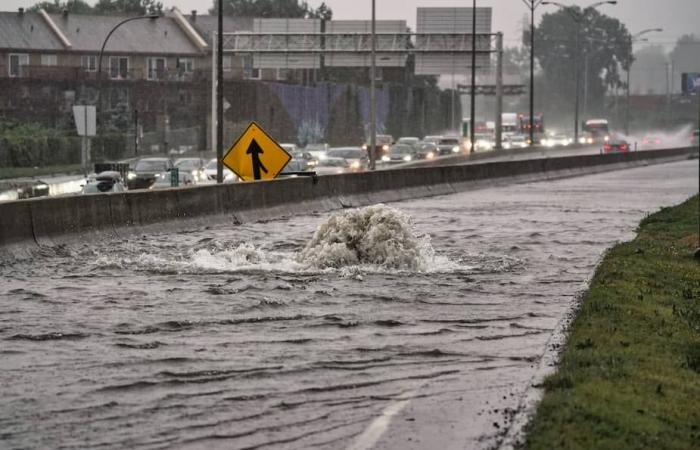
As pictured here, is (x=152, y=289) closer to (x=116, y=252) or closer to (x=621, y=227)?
(x=116, y=252)

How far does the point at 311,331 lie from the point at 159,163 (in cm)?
4656

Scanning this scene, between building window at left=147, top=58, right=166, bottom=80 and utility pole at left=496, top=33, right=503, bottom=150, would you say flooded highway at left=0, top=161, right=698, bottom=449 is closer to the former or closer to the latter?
utility pole at left=496, top=33, right=503, bottom=150

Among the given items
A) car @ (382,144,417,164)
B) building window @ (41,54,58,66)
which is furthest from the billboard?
car @ (382,144,417,164)

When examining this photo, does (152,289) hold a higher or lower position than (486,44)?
lower

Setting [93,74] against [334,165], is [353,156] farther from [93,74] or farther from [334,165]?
[93,74]

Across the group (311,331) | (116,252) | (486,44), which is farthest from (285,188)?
(486,44)

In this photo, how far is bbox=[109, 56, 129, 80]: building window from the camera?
123 m

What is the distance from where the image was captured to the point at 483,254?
23.6 m

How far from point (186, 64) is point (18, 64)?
17.9 meters

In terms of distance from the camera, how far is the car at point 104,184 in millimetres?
46875

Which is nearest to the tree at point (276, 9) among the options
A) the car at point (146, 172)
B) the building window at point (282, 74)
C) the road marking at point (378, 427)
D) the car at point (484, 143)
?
the building window at point (282, 74)

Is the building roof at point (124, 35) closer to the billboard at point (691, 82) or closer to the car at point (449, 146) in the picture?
the car at point (449, 146)

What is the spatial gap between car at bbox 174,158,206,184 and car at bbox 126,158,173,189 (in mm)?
782

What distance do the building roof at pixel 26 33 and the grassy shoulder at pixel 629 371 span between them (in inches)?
4003
